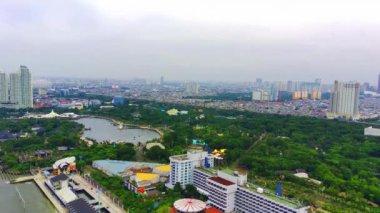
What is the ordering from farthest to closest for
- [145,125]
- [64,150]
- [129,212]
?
[145,125], [64,150], [129,212]

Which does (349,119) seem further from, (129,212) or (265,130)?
(129,212)

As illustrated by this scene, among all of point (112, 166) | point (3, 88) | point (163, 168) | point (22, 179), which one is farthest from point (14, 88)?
point (163, 168)

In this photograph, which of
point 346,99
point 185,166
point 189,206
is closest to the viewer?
point 189,206

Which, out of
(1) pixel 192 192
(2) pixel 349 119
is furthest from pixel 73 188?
(2) pixel 349 119

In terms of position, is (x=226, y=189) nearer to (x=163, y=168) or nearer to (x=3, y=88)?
(x=163, y=168)

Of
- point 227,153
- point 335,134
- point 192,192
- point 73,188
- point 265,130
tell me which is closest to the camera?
point 192,192
